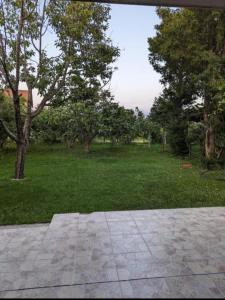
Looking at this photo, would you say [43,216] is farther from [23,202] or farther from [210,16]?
[210,16]

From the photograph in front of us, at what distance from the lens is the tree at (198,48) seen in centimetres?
843

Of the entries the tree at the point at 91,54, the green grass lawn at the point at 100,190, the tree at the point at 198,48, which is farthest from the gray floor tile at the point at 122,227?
the tree at the point at 198,48

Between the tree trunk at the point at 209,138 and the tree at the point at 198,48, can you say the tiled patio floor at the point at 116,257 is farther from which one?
the tree trunk at the point at 209,138

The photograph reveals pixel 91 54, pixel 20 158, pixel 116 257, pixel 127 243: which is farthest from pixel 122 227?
pixel 91 54

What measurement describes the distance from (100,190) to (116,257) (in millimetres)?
3101

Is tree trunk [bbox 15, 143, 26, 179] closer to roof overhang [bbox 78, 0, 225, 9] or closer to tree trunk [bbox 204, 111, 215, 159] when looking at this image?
roof overhang [bbox 78, 0, 225, 9]

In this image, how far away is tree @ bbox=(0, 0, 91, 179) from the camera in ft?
20.0

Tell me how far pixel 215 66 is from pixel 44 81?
4.84m

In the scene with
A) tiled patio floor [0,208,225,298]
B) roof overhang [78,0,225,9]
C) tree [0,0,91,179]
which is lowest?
tiled patio floor [0,208,225,298]

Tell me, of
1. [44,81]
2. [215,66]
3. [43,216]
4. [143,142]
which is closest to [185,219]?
[43,216]

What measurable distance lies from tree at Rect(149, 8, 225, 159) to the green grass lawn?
2.48 m

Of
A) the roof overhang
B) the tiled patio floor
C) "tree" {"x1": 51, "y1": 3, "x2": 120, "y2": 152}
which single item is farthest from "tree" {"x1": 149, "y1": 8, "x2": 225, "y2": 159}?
the roof overhang

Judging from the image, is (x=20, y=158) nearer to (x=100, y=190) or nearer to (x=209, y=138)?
(x=100, y=190)

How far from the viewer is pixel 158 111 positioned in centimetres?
1354
